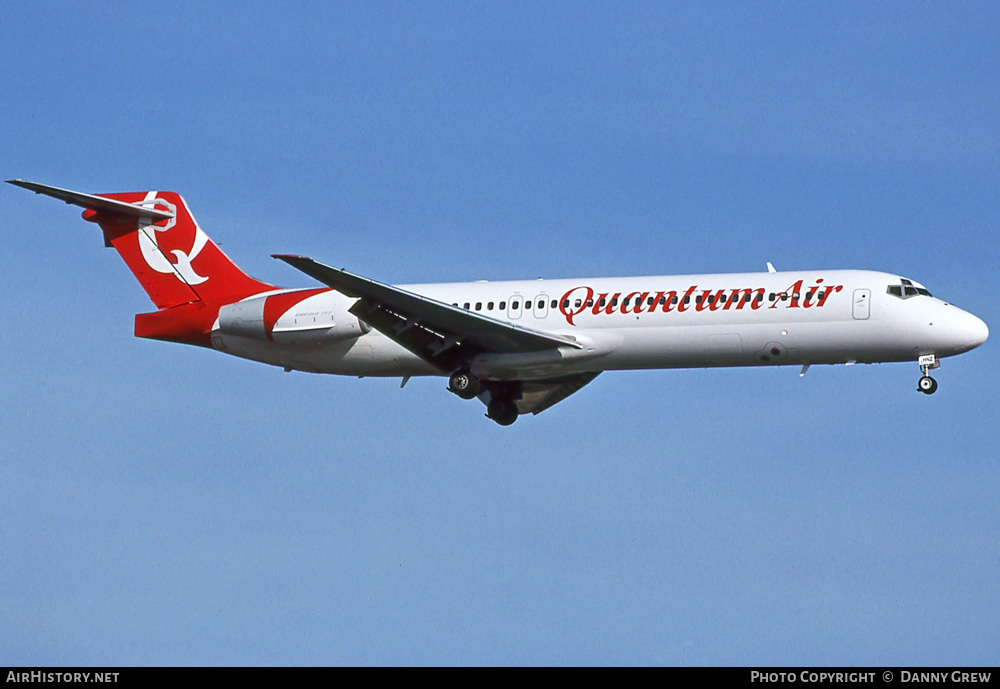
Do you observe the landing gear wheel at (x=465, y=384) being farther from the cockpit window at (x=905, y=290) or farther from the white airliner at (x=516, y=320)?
the cockpit window at (x=905, y=290)

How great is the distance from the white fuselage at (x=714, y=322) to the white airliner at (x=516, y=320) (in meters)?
0.04

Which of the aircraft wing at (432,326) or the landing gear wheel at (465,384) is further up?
the aircraft wing at (432,326)

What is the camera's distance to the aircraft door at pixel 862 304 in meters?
37.3

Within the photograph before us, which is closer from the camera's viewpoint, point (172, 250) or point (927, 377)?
point (927, 377)

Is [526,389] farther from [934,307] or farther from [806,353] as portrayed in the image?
[934,307]

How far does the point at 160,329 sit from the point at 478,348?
9.15 meters

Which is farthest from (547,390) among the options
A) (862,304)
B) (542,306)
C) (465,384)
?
(862,304)

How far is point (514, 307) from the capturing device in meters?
39.9

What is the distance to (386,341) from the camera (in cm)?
4041

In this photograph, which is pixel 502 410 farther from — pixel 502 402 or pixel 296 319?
pixel 296 319

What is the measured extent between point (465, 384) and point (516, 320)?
2168 millimetres

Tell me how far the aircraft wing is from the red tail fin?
5.30 metres

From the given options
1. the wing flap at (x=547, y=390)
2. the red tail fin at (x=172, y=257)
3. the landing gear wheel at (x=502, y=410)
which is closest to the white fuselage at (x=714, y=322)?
the wing flap at (x=547, y=390)
